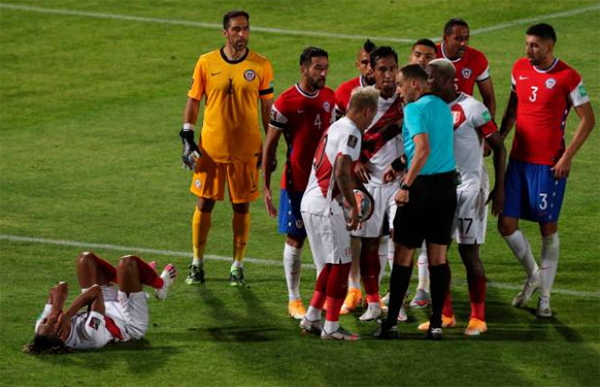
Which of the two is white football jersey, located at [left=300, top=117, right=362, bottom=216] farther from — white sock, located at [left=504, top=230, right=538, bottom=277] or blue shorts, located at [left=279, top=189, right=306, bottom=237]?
white sock, located at [left=504, top=230, right=538, bottom=277]

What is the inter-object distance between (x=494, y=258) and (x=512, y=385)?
161 inches

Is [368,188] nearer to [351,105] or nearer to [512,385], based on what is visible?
[351,105]

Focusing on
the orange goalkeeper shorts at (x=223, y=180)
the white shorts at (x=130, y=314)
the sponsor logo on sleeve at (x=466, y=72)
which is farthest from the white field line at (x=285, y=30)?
the white shorts at (x=130, y=314)

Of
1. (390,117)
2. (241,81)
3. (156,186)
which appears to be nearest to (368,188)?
(390,117)

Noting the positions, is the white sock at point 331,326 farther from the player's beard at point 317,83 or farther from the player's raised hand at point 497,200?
the player's beard at point 317,83

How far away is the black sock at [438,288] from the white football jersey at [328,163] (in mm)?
918

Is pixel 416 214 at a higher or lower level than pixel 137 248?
higher

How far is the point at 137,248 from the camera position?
14898 millimetres

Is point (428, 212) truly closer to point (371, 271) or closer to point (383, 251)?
point (371, 271)

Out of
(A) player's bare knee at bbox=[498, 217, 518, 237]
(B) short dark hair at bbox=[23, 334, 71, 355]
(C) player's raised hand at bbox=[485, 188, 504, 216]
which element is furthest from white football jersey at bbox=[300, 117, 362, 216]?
(B) short dark hair at bbox=[23, 334, 71, 355]

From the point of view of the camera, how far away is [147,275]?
39.3 feet

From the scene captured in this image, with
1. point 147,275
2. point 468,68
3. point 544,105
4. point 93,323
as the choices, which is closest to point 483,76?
point 468,68

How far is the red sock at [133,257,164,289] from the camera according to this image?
469 inches

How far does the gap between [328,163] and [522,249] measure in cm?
221
